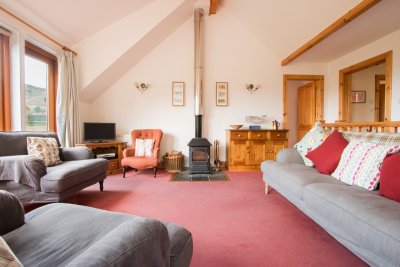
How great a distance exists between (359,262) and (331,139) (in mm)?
1161

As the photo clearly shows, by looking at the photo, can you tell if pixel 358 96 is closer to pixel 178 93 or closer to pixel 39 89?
pixel 178 93

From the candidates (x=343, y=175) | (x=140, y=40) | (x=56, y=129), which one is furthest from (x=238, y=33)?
(x=56, y=129)

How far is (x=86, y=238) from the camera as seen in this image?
878mm

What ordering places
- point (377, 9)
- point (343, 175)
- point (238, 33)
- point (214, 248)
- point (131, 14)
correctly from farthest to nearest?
point (238, 33)
point (131, 14)
point (377, 9)
point (343, 175)
point (214, 248)

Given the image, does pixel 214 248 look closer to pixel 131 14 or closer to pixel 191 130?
pixel 191 130

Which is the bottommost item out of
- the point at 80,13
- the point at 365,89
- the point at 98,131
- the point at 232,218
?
the point at 232,218

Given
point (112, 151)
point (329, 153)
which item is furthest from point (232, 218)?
point (112, 151)

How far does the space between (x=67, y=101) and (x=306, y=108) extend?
17.2ft

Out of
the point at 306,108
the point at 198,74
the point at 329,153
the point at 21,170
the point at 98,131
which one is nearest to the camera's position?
the point at 21,170

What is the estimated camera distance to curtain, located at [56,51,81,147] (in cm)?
333

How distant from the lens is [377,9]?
2613 mm

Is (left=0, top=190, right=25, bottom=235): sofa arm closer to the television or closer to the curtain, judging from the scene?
the curtain

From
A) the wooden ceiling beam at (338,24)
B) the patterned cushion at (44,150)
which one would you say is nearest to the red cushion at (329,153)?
the wooden ceiling beam at (338,24)

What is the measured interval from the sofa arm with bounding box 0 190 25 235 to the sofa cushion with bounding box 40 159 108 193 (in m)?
1.00
